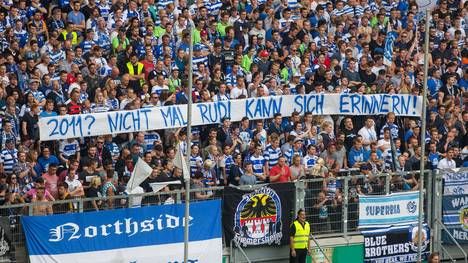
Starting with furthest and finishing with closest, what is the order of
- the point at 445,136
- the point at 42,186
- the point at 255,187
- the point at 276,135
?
1. the point at 445,136
2. the point at 276,135
3. the point at 255,187
4. the point at 42,186

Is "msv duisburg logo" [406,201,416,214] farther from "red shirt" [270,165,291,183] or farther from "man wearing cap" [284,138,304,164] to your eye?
"red shirt" [270,165,291,183]

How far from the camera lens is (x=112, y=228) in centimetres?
2648

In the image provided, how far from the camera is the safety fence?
25453mm

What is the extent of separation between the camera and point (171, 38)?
3212 centimetres

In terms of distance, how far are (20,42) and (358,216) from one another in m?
8.24

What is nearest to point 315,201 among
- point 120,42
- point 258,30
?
point 120,42

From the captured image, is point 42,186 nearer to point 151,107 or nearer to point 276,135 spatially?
point 151,107

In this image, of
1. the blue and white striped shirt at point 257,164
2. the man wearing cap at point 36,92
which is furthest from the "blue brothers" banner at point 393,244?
the man wearing cap at point 36,92

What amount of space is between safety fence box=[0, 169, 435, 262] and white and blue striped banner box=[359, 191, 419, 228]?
0.52 ft

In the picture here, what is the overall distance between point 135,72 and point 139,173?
5.49 metres

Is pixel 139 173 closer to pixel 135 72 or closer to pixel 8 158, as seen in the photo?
pixel 8 158

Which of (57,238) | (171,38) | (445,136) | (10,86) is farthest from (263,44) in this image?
(57,238)

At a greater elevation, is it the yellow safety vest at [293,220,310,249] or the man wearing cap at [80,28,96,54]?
the man wearing cap at [80,28,96,54]

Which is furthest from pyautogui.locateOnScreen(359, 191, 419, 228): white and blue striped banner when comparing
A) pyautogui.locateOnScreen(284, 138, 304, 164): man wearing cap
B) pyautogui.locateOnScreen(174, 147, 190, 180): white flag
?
pyautogui.locateOnScreen(174, 147, 190, 180): white flag
